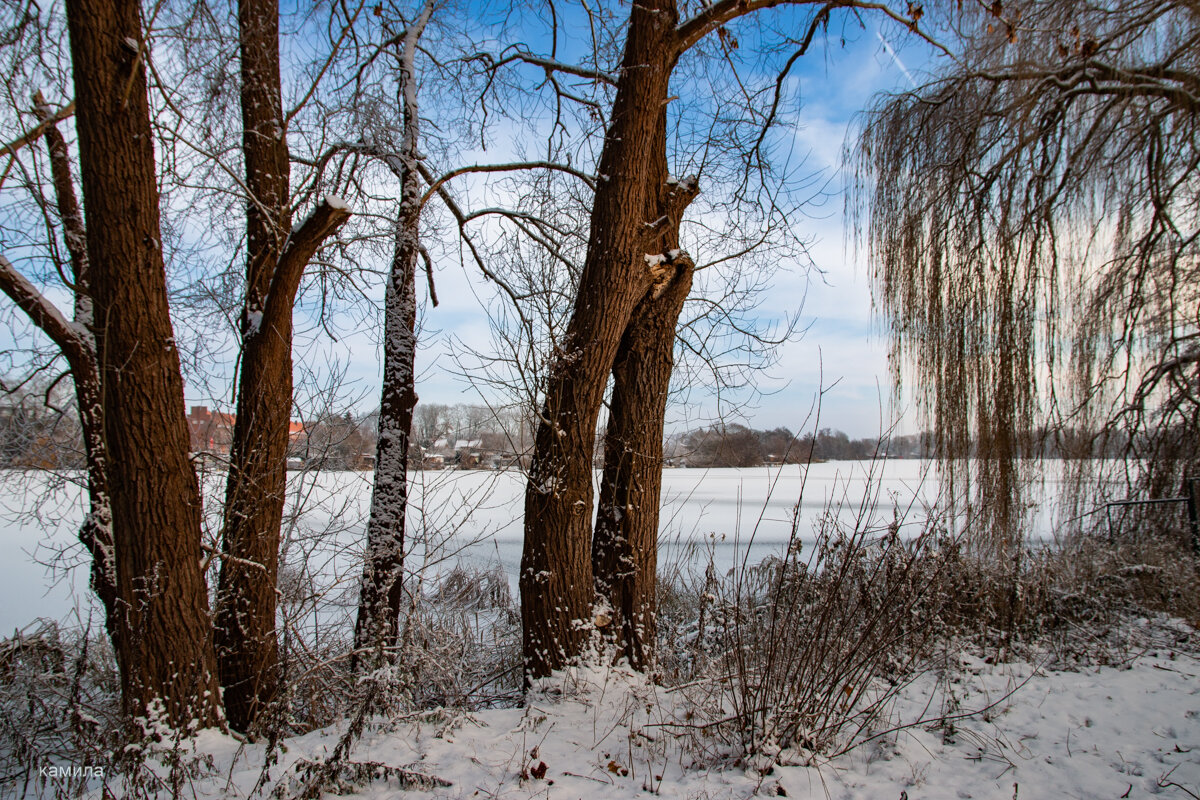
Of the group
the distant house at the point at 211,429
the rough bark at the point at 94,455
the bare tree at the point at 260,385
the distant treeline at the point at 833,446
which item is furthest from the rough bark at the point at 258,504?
the distant treeline at the point at 833,446

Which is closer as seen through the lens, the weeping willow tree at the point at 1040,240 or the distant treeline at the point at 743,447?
the distant treeline at the point at 743,447

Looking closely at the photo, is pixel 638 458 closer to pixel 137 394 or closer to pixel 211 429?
pixel 137 394

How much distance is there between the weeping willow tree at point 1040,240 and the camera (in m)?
5.14

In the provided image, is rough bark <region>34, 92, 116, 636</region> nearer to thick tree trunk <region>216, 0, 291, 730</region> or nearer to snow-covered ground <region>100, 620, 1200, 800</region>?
thick tree trunk <region>216, 0, 291, 730</region>

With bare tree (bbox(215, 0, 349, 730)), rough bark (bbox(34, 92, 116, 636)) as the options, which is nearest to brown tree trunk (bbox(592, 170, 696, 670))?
bare tree (bbox(215, 0, 349, 730))

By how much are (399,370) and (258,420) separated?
1.35 metres

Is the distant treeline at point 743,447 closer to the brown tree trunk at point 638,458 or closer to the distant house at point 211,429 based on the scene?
the brown tree trunk at point 638,458

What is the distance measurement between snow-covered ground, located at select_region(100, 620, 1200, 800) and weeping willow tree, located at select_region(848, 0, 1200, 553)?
2081 millimetres

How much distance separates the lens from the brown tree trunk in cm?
396

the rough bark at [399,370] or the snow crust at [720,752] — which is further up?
the rough bark at [399,370]

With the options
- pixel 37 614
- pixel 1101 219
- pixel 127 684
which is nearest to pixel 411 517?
pixel 127 684

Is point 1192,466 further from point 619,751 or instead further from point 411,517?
point 411,517

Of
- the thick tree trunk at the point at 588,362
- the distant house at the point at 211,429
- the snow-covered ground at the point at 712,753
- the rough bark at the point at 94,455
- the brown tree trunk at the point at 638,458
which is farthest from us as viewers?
the distant house at the point at 211,429

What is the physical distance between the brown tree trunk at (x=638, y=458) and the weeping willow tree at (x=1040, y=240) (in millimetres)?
2461
